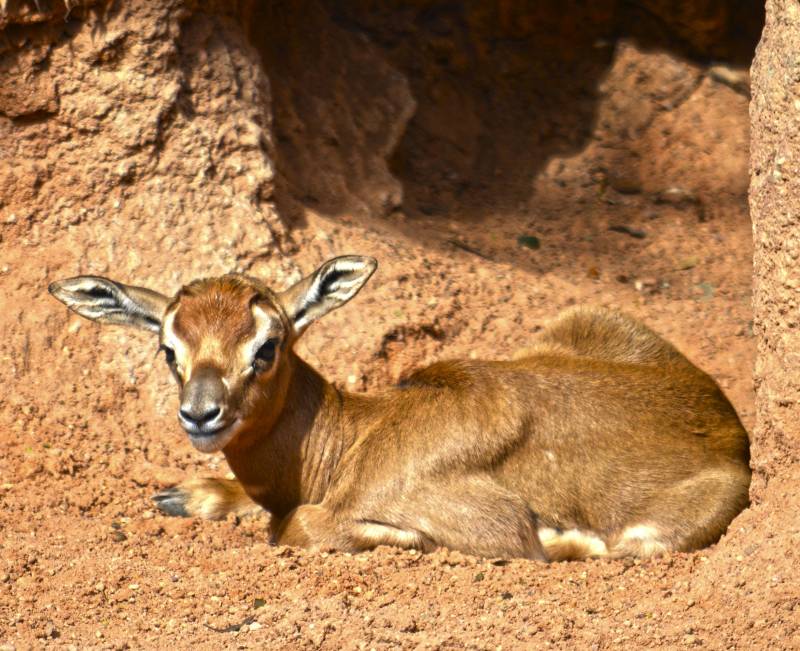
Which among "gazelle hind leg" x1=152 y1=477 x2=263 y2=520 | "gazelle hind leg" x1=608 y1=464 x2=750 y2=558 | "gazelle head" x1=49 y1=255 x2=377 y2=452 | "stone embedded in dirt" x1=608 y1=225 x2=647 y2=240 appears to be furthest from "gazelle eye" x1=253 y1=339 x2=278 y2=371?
"stone embedded in dirt" x1=608 y1=225 x2=647 y2=240

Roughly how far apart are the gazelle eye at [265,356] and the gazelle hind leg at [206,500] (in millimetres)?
1522

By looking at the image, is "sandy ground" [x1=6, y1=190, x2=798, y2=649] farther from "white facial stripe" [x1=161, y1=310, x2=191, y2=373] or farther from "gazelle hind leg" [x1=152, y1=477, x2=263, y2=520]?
"white facial stripe" [x1=161, y1=310, x2=191, y2=373]

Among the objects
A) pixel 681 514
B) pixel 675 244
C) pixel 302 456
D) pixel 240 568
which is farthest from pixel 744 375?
pixel 240 568

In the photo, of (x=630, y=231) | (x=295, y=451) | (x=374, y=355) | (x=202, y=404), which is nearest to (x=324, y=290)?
(x=295, y=451)

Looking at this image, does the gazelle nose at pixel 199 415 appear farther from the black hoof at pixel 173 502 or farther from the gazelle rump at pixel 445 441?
the black hoof at pixel 173 502

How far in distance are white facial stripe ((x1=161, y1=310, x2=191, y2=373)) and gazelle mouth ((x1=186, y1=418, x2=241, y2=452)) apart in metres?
0.41

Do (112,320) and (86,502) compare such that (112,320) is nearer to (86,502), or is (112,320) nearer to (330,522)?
(86,502)

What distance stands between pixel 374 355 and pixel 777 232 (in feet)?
13.1

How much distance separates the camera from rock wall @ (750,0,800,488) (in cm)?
629

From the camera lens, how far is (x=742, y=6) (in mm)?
12852

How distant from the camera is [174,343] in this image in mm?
7383

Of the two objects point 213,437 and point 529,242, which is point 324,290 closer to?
point 213,437

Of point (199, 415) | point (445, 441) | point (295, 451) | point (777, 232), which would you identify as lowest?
point (295, 451)

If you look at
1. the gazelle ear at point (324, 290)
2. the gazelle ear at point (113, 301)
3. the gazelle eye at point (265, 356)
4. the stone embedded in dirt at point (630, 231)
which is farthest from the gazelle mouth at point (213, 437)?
the stone embedded in dirt at point (630, 231)
